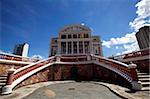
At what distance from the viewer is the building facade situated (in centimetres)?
2595

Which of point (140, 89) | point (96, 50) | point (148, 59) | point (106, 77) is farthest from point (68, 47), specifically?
point (140, 89)

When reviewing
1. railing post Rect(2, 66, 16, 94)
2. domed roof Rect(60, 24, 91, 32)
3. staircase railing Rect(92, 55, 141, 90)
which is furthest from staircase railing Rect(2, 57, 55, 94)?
domed roof Rect(60, 24, 91, 32)

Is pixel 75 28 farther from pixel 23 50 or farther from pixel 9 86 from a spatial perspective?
pixel 9 86

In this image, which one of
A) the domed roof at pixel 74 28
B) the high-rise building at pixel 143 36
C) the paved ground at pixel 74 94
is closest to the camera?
the paved ground at pixel 74 94

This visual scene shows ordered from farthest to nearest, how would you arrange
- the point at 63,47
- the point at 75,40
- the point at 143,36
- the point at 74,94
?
the point at 143,36 < the point at 75,40 < the point at 63,47 < the point at 74,94

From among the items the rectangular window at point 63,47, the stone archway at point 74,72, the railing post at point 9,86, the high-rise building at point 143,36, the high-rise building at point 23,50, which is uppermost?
the high-rise building at point 143,36

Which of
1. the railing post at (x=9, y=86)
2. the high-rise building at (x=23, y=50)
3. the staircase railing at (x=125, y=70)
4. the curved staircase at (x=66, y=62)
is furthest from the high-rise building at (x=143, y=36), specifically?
the railing post at (x=9, y=86)

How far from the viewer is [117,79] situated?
30.9 ft

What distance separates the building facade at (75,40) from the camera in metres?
26.0

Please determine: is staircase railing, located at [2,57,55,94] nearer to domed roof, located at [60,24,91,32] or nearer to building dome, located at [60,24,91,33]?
building dome, located at [60,24,91,33]

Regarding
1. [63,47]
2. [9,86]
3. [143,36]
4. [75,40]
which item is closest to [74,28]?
[75,40]

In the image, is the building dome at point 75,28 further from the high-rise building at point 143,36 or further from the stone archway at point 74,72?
the high-rise building at point 143,36

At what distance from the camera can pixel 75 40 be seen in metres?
27.0

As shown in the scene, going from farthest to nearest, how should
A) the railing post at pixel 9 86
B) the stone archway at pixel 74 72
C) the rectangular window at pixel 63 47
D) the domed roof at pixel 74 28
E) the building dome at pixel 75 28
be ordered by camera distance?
the domed roof at pixel 74 28, the building dome at pixel 75 28, the rectangular window at pixel 63 47, the stone archway at pixel 74 72, the railing post at pixel 9 86
